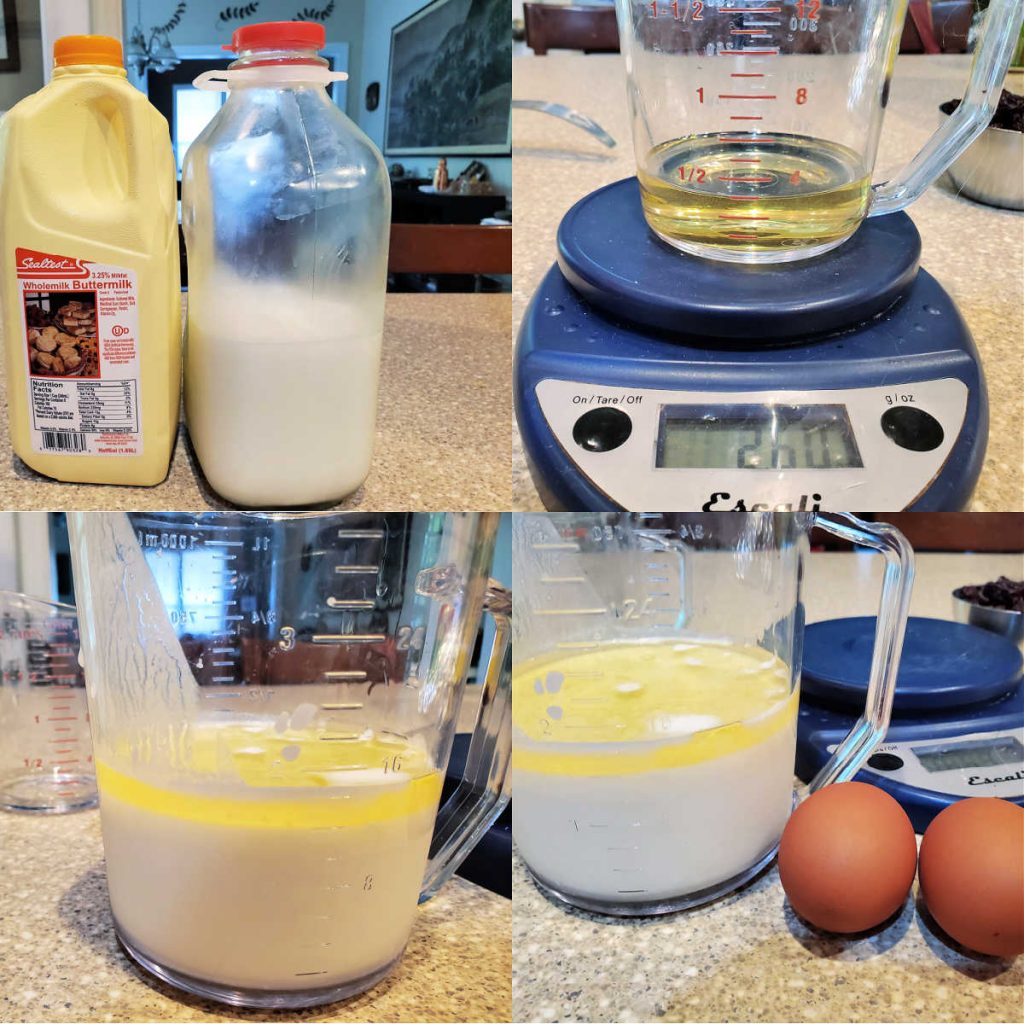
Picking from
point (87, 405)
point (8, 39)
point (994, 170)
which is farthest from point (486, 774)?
point (994, 170)

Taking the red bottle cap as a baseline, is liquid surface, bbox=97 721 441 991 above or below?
below

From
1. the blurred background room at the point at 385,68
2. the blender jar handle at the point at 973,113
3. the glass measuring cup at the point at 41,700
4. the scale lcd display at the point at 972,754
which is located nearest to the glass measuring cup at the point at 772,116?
the blender jar handle at the point at 973,113

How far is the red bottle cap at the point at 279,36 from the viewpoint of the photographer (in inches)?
20.1

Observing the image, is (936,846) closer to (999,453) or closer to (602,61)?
(999,453)

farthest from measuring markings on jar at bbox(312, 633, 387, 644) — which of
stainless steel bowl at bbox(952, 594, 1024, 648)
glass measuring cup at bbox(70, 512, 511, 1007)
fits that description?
stainless steel bowl at bbox(952, 594, 1024, 648)

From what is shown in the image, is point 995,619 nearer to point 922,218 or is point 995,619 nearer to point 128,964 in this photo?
point 922,218

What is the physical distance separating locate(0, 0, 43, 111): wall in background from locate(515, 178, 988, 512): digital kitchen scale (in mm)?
328

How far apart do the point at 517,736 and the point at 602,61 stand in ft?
3.91

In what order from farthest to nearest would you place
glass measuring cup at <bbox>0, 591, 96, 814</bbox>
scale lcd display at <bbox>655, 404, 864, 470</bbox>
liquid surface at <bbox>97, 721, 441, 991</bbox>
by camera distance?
1. glass measuring cup at <bbox>0, 591, 96, 814</bbox>
2. scale lcd display at <bbox>655, 404, 864, 470</bbox>
3. liquid surface at <bbox>97, 721, 441, 991</bbox>

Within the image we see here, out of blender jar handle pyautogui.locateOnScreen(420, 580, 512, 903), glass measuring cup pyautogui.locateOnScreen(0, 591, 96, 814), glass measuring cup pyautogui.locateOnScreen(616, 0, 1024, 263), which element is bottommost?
glass measuring cup pyautogui.locateOnScreen(0, 591, 96, 814)

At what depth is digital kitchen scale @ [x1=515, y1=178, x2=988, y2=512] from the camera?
52 centimetres

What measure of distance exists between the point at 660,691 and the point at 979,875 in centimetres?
17

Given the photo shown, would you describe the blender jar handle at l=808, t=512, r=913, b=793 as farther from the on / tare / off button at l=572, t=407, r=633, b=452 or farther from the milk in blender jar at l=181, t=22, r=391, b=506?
the milk in blender jar at l=181, t=22, r=391, b=506

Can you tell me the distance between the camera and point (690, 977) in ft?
1.55
